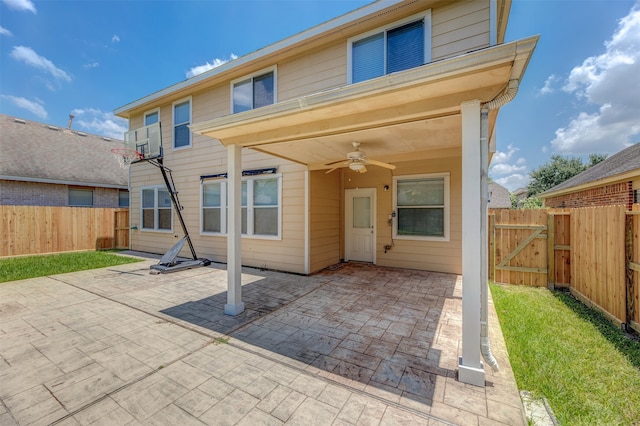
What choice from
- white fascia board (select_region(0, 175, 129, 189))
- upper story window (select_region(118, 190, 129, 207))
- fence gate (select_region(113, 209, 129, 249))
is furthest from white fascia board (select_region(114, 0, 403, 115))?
upper story window (select_region(118, 190, 129, 207))

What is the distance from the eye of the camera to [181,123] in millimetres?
8180

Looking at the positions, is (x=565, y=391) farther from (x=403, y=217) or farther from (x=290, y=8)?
(x=290, y=8)

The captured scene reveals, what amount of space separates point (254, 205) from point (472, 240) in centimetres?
561

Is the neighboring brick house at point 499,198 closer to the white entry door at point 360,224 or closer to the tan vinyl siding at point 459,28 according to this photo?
the white entry door at point 360,224

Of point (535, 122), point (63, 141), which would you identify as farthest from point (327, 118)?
point (535, 122)

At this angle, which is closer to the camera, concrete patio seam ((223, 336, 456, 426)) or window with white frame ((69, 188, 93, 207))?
concrete patio seam ((223, 336, 456, 426))

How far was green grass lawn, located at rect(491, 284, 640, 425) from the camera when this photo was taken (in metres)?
2.00

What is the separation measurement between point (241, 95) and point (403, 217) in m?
5.38

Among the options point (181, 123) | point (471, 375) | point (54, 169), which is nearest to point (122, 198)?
point (54, 169)

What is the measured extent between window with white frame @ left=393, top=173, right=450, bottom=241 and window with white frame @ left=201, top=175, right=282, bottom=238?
3127 millimetres

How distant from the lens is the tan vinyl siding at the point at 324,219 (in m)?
6.32

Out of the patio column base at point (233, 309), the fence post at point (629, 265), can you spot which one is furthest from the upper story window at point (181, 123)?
the fence post at point (629, 265)

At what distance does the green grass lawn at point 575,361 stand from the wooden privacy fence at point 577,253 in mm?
377

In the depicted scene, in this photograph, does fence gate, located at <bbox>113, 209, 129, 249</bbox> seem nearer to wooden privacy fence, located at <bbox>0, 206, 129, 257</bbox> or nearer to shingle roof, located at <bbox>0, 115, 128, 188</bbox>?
wooden privacy fence, located at <bbox>0, 206, 129, 257</bbox>
